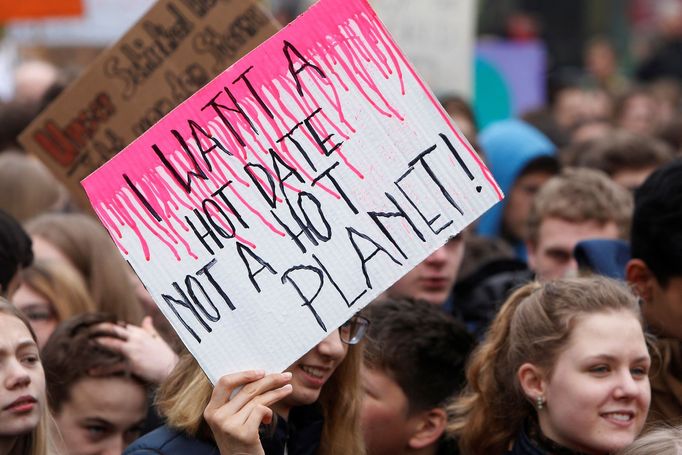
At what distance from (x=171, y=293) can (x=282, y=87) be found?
1.68 feet

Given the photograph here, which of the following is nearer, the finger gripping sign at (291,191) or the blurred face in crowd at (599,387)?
the finger gripping sign at (291,191)

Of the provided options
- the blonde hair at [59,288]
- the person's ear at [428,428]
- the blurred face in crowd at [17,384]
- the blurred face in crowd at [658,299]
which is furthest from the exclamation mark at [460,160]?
the blonde hair at [59,288]

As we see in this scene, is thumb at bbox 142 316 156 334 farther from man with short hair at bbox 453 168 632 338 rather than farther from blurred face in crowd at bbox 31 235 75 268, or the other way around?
man with short hair at bbox 453 168 632 338

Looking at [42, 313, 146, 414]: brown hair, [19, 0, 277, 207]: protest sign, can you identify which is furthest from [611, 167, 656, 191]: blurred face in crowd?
[42, 313, 146, 414]: brown hair

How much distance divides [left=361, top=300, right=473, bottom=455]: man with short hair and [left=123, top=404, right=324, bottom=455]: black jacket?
0.62 meters

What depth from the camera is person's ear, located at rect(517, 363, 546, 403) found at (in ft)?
10.9

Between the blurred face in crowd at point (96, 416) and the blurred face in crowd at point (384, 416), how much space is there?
67 centimetres

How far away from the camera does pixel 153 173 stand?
2953 millimetres

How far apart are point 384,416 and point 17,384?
1.30 metres

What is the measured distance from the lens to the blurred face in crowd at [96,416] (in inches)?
149

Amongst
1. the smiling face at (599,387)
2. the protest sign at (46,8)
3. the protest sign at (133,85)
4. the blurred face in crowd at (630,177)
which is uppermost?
the protest sign at (46,8)

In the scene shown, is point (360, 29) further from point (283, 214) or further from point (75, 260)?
point (75, 260)

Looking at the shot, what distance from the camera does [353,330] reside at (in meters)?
3.26

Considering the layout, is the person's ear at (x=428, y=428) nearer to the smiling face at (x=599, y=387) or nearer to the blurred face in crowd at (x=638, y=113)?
the smiling face at (x=599, y=387)
